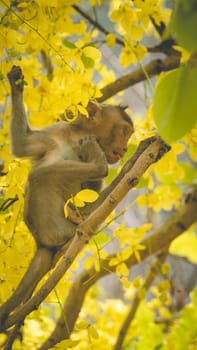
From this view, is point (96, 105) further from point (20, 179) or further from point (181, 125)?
point (181, 125)

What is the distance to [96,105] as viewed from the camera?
2.92 feet

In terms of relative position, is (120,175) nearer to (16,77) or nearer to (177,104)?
(16,77)

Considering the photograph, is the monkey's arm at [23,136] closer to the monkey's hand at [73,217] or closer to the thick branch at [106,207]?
the monkey's hand at [73,217]

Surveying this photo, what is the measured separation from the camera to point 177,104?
0.81 ft

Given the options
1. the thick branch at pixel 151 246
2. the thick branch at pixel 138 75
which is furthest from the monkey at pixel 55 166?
the thick branch at pixel 151 246

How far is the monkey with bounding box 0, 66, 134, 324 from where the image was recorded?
77 centimetres

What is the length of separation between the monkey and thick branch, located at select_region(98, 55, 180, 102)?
0.77 feet

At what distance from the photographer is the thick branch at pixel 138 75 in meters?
1.16

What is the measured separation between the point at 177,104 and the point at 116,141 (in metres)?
0.67

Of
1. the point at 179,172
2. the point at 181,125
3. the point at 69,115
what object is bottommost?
the point at 179,172

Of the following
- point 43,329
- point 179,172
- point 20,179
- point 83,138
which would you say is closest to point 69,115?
point 83,138

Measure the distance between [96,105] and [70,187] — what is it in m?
0.15

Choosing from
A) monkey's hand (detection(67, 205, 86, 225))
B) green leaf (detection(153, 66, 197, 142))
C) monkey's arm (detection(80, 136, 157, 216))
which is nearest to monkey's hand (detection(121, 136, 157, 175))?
monkey's arm (detection(80, 136, 157, 216))

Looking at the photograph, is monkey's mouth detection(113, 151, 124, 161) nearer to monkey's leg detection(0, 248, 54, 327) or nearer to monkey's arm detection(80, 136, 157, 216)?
monkey's arm detection(80, 136, 157, 216)
